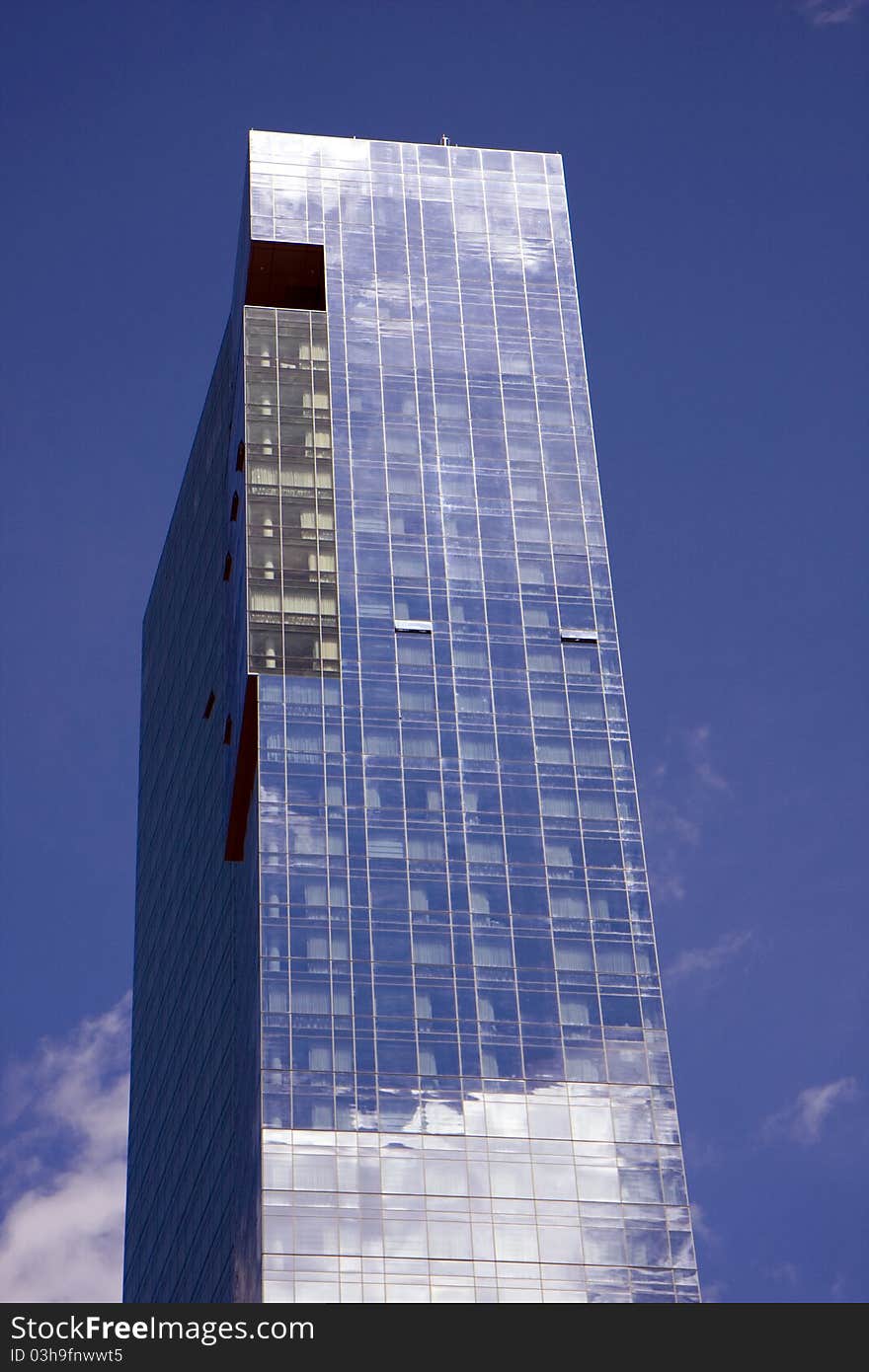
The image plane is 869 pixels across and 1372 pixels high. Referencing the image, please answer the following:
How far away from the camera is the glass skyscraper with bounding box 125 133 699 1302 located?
161500 mm

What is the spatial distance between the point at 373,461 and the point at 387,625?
15.7 meters

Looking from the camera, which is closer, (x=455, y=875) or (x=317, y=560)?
(x=455, y=875)

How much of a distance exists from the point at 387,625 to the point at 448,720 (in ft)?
29.8

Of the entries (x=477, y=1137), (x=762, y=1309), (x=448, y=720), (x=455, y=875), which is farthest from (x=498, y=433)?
(x=762, y=1309)

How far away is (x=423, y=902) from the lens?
174 meters

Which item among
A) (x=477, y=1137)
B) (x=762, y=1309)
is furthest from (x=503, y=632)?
(x=762, y=1309)

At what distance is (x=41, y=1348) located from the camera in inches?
3612

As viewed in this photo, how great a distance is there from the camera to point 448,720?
183m

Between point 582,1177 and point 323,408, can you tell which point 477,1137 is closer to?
point 582,1177

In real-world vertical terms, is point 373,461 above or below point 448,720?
above

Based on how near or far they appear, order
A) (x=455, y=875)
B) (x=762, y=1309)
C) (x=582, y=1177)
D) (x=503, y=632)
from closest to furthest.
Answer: (x=762, y=1309) → (x=582, y=1177) → (x=455, y=875) → (x=503, y=632)

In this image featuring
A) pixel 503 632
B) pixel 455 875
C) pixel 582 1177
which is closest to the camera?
pixel 582 1177

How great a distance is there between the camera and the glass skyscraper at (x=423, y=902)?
530ft

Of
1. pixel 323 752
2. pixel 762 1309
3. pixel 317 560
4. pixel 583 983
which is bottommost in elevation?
pixel 762 1309
